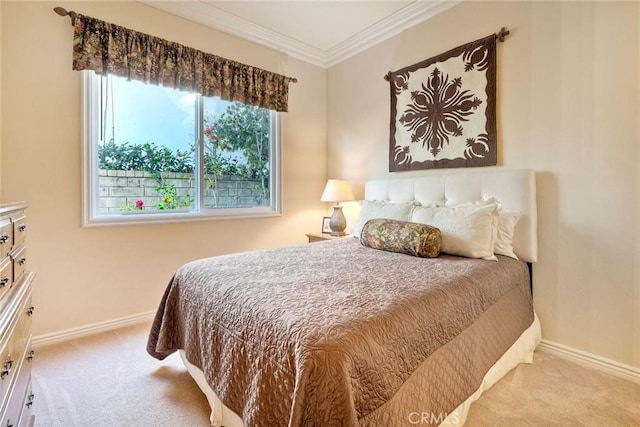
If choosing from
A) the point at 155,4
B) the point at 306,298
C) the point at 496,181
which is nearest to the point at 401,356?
the point at 306,298

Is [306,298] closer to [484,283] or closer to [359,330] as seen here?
[359,330]

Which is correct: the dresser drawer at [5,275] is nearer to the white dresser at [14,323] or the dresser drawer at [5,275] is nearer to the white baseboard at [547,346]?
the white dresser at [14,323]

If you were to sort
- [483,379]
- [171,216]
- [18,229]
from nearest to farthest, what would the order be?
[18,229] → [483,379] → [171,216]

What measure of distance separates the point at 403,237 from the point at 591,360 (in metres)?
1.40

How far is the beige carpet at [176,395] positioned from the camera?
1.46 m

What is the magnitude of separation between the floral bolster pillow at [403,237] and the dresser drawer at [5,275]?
1.86 m

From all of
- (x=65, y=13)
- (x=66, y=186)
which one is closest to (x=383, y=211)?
(x=66, y=186)

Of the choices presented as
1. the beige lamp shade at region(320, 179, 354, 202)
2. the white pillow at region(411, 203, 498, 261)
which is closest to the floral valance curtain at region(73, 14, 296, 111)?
the beige lamp shade at region(320, 179, 354, 202)

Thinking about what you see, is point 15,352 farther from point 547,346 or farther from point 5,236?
point 547,346

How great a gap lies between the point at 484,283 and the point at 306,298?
3.22 ft

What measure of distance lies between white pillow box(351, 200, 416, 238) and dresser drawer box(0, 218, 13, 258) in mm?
2082

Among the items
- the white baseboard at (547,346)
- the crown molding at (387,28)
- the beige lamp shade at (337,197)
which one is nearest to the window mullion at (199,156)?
the white baseboard at (547,346)

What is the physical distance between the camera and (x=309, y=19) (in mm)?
2896

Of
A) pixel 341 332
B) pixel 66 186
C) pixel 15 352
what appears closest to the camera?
pixel 341 332
